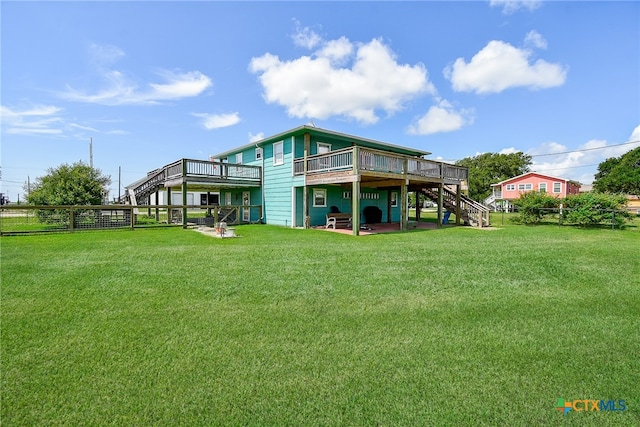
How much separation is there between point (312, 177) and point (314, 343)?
37.6 feet

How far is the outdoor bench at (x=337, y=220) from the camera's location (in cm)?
1443

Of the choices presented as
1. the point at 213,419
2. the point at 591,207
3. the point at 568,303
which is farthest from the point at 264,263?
the point at 591,207

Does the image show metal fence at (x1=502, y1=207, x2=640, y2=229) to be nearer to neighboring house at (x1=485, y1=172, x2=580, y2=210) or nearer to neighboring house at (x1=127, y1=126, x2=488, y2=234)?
neighboring house at (x1=127, y1=126, x2=488, y2=234)

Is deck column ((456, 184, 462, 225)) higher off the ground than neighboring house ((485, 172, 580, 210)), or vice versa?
neighboring house ((485, 172, 580, 210))

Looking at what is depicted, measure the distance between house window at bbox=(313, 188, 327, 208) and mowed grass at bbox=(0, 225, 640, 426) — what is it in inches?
372

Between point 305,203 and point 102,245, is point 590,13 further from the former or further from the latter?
point 102,245

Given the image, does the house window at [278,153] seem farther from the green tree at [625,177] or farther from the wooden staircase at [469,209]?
the green tree at [625,177]

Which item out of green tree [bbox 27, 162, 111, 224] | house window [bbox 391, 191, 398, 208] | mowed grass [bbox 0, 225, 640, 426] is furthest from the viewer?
house window [bbox 391, 191, 398, 208]

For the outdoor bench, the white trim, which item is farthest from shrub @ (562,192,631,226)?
the white trim

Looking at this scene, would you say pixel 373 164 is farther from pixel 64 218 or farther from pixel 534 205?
pixel 64 218

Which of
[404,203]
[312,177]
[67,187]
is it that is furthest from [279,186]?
[67,187]

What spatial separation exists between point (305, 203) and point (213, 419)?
13026 mm

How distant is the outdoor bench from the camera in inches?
568

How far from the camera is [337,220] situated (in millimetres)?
14609
